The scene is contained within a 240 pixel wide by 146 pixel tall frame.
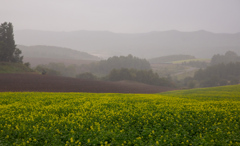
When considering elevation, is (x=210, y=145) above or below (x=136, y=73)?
below

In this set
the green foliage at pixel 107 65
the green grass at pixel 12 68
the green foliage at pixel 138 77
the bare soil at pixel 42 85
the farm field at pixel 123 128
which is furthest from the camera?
the green foliage at pixel 107 65

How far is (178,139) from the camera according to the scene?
953 cm

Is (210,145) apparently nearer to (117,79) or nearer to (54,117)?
(54,117)

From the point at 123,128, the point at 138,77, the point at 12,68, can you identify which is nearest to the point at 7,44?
the point at 12,68

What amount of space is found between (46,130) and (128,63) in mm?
124362

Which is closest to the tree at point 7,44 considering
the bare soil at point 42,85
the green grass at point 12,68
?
the green grass at point 12,68

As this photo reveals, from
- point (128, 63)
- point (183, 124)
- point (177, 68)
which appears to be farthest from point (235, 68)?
point (183, 124)

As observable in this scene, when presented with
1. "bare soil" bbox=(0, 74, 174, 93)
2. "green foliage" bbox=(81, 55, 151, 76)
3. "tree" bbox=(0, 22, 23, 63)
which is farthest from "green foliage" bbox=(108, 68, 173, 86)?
"tree" bbox=(0, 22, 23, 63)

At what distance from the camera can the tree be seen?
62.2m

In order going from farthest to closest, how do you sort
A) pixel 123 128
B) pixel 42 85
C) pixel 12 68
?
pixel 12 68, pixel 42 85, pixel 123 128

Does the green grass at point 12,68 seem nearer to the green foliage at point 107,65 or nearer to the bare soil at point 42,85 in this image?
the bare soil at point 42,85

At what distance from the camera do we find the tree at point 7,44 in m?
62.2

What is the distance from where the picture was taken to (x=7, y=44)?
64.6 metres

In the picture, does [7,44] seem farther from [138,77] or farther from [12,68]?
[138,77]
